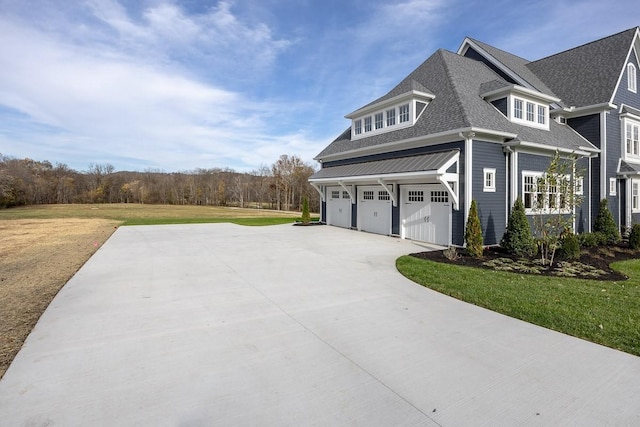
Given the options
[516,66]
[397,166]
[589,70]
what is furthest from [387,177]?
[589,70]

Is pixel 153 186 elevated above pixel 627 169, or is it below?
above

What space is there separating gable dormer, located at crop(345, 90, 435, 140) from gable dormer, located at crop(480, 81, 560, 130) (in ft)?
7.81

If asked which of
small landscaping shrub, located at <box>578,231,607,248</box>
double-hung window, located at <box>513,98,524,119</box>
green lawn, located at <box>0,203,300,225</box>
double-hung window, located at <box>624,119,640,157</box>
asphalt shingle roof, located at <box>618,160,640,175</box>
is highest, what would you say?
double-hung window, located at <box>513,98,524,119</box>

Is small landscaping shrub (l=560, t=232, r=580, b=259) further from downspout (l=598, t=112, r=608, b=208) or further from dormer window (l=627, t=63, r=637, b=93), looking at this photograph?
dormer window (l=627, t=63, r=637, b=93)

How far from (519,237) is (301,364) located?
976 cm

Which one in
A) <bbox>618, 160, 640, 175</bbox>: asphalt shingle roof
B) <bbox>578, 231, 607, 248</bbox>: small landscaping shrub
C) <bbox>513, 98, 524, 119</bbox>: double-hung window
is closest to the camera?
<bbox>578, 231, 607, 248</bbox>: small landscaping shrub

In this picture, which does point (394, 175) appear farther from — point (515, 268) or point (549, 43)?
point (549, 43)

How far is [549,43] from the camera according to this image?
19938 millimetres

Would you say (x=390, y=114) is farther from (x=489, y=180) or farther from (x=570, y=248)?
(x=570, y=248)

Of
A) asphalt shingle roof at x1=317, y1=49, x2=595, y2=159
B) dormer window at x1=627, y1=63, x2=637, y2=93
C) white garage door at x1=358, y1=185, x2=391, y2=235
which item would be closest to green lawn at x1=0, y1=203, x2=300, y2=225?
white garage door at x1=358, y1=185, x2=391, y2=235

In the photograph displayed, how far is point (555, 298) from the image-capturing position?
603 cm

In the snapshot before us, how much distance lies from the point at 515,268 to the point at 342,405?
304 inches

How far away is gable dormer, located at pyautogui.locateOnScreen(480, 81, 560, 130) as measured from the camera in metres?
13.0

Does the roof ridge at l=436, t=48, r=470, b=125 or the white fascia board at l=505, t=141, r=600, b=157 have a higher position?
the roof ridge at l=436, t=48, r=470, b=125
